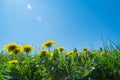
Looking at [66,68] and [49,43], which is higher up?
[49,43]

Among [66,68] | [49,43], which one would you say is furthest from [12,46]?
[66,68]

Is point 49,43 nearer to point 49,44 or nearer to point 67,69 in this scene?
point 49,44

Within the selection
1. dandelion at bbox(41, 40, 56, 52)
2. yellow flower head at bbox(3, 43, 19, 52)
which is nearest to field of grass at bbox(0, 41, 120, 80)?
yellow flower head at bbox(3, 43, 19, 52)

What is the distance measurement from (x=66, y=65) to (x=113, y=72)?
68cm

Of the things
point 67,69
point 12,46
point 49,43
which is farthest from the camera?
point 49,43

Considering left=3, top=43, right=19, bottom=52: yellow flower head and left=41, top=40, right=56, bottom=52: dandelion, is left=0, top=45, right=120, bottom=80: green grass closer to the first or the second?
left=3, top=43, right=19, bottom=52: yellow flower head

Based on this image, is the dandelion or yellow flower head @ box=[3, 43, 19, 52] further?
the dandelion

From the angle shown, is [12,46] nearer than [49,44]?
Yes

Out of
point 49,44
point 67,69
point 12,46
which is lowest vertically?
point 67,69

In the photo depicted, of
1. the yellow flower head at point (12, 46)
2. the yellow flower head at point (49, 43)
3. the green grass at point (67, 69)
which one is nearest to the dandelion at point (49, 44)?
the yellow flower head at point (49, 43)

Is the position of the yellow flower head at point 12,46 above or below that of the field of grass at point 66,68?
above

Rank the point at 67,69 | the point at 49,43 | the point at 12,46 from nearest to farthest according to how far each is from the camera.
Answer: the point at 67,69
the point at 12,46
the point at 49,43

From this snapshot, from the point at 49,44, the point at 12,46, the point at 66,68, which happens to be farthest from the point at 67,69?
the point at 49,44

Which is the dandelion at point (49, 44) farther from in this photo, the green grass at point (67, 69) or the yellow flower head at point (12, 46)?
the green grass at point (67, 69)
